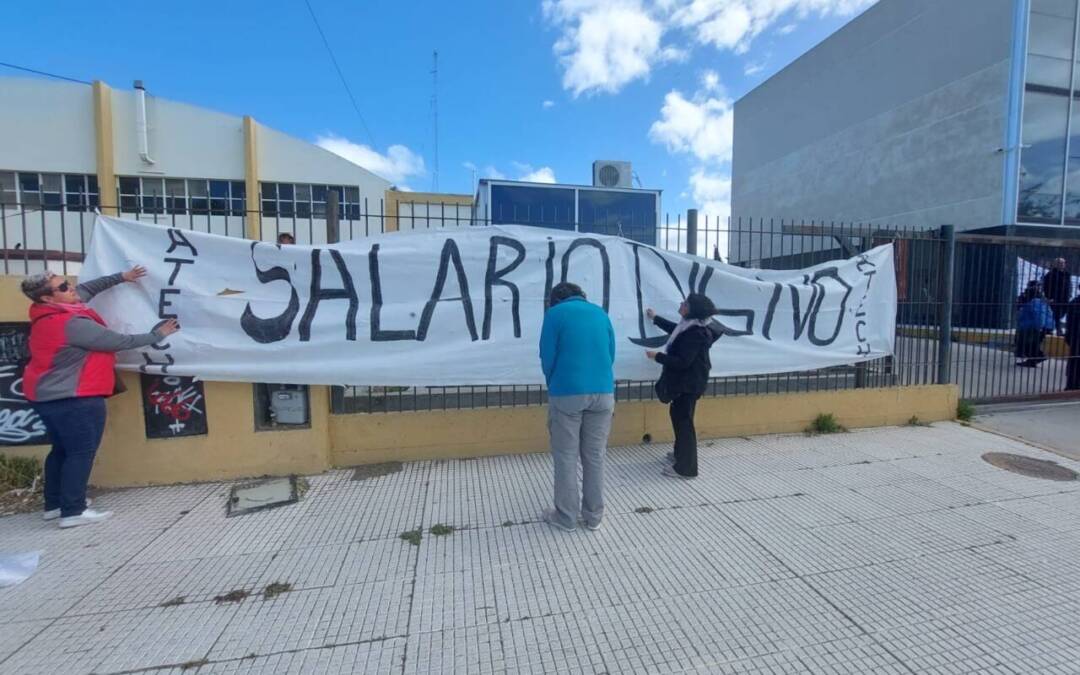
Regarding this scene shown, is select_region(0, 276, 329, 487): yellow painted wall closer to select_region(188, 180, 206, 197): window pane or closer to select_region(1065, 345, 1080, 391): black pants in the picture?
select_region(1065, 345, 1080, 391): black pants

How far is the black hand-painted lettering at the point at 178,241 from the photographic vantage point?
4133 mm

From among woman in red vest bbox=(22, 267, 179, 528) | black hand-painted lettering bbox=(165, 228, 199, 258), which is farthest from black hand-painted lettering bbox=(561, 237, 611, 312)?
woman in red vest bbox=(22, 267, 179, 528)

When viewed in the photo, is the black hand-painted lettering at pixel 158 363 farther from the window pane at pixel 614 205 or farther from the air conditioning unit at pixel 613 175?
the air conditioning unit at pixel 613 175

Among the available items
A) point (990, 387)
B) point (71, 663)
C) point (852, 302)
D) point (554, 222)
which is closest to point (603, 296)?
point (554, 222)

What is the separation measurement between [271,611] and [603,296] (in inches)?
143

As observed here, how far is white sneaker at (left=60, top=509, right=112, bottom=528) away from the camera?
11.8 feet

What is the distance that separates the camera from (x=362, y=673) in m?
2.26

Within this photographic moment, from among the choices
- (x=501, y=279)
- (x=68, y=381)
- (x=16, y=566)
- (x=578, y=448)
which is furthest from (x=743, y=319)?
(x=16, y=566)

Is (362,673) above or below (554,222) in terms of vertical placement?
below

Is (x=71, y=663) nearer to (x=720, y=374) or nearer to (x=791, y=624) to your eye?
(x=791, y=624)

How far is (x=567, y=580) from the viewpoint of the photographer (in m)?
2.93

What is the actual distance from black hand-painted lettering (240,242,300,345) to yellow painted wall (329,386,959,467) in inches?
35.4

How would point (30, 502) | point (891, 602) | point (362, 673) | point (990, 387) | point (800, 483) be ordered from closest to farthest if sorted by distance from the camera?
point (362, 673)
point (891, 602)
point (30, 502)
point (800, 483)
point (990, 387)

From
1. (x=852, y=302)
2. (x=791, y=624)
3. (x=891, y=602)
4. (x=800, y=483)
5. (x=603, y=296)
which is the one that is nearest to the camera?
(x=791, y=624)
